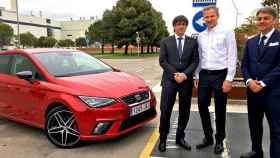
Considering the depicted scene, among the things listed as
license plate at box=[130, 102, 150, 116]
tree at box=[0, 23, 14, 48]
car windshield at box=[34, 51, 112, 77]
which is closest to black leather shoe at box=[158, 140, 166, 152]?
license plate at box=[130, 102, 150, 116]

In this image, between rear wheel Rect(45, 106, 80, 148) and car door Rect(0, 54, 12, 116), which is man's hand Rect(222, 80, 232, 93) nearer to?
rear wheel Rect(45, 106, 80, 148)

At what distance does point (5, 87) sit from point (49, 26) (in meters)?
136

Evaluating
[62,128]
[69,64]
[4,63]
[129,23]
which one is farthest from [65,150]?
[129,23]

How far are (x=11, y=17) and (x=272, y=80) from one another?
377 feet

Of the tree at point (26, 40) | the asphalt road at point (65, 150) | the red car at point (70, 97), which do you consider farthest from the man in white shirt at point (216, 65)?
the tree at point (26, 40)

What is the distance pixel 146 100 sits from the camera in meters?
5.34

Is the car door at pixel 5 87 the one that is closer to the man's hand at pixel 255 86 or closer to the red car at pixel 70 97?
the red car at pixel 70 97

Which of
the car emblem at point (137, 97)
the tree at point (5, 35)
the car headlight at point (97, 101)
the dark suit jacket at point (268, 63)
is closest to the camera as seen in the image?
the dark suit jacket at point (268, 63)

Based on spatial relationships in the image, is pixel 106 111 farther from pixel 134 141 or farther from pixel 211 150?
pixel 211 150

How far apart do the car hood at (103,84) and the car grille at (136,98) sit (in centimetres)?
7

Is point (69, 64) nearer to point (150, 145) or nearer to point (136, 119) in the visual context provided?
point (136, 119)

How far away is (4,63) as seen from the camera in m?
6.43

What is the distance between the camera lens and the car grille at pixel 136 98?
196 inches

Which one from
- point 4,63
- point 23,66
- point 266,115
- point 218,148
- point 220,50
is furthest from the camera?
point 4,63
